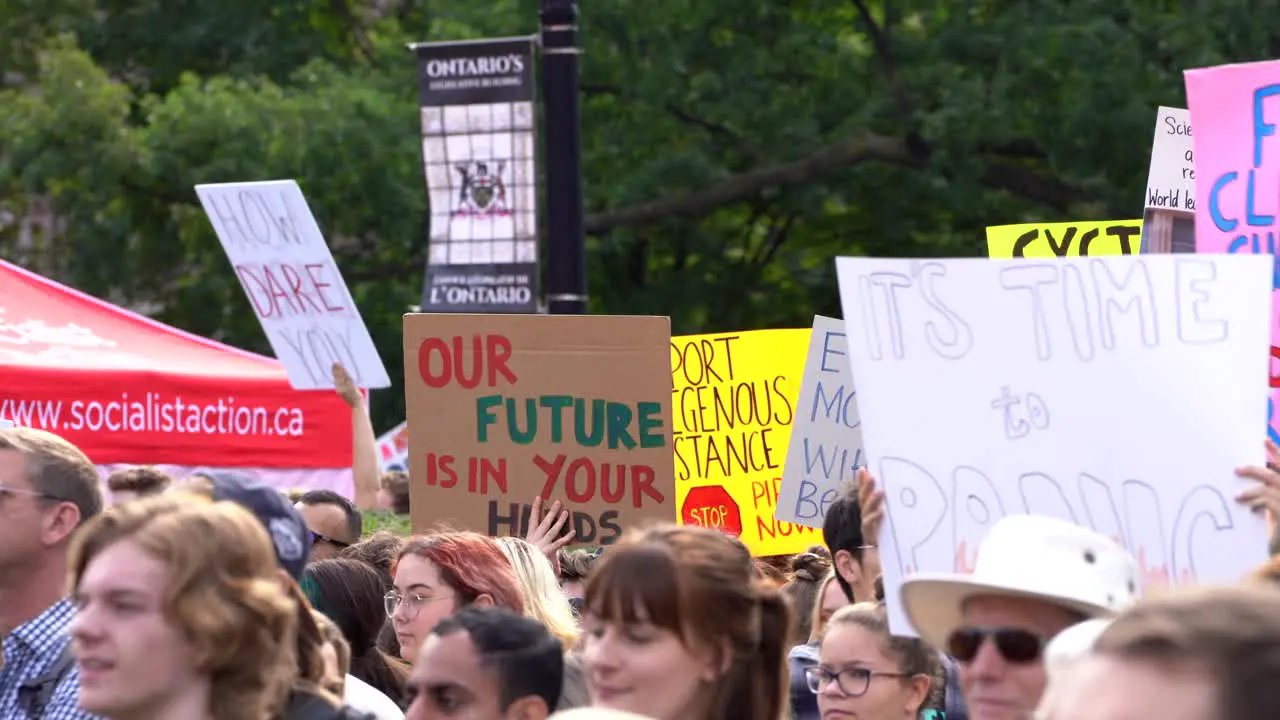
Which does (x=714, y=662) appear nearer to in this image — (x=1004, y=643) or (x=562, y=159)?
(x=1004, y=643)

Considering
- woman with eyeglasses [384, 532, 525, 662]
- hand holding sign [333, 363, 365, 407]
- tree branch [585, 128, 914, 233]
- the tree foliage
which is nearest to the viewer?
woman with eyeglasses [384, 532, 525, 662]

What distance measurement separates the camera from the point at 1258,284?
344 cm

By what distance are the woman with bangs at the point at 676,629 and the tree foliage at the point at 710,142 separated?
11.5 m

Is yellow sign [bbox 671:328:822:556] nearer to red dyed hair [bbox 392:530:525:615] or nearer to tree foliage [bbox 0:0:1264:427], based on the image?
red dyed hair [bbox 392:530:525:615]

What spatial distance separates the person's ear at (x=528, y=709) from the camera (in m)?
3.68

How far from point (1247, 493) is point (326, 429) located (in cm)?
792

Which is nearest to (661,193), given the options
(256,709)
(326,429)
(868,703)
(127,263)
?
(127,263)

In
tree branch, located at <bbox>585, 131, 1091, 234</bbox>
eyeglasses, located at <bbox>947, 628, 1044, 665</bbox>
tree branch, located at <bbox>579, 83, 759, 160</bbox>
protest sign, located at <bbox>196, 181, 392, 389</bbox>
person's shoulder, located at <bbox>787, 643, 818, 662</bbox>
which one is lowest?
person's shoulder, located at <bbox>787, 643, 818, 662</bbox>

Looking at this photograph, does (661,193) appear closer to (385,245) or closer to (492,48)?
(385,245)

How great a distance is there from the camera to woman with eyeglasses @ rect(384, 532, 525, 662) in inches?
195

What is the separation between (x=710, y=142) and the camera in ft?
56.9

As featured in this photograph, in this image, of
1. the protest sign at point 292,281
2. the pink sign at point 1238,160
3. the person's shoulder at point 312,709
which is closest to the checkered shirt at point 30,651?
the person's shoulder at point 312,709

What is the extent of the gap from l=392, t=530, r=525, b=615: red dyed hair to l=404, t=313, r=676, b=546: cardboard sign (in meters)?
1.01

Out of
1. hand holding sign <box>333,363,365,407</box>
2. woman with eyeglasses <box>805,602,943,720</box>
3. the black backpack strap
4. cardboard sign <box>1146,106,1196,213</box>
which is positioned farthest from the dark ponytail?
hand holding sign <box>333,363,365,407</box>
